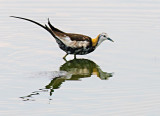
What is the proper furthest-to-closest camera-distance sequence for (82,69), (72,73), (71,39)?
(71,39), (82,69), (72,73)

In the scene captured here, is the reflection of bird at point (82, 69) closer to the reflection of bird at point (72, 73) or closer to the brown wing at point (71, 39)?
the reflection of bird at point (72, 73)

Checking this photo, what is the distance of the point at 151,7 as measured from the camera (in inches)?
886

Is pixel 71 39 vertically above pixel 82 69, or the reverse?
pixel 71 39

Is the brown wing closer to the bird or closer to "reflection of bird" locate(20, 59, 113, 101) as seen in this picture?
the bird

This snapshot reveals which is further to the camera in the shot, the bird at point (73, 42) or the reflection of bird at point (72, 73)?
the bird at point (73, 42)

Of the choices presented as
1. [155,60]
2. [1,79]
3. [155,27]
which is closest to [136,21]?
[155,27]

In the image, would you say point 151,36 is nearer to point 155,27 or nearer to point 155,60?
point 155,27

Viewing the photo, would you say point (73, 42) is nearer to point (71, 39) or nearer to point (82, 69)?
point (71, 39)

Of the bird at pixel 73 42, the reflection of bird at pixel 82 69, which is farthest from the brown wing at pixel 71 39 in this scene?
the reflection of bird at pixel 82 69

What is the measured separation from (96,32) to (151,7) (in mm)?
4181

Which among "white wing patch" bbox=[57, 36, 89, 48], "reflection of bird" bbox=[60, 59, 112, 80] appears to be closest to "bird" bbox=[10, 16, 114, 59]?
"white wing patch" bbox=[57, 36, 89, 48]

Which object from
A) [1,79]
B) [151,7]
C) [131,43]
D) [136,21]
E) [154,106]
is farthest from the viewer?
[151,7]

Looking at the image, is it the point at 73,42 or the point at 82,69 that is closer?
the point at 82,69

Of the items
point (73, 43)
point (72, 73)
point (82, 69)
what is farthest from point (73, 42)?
point (72, 73)
